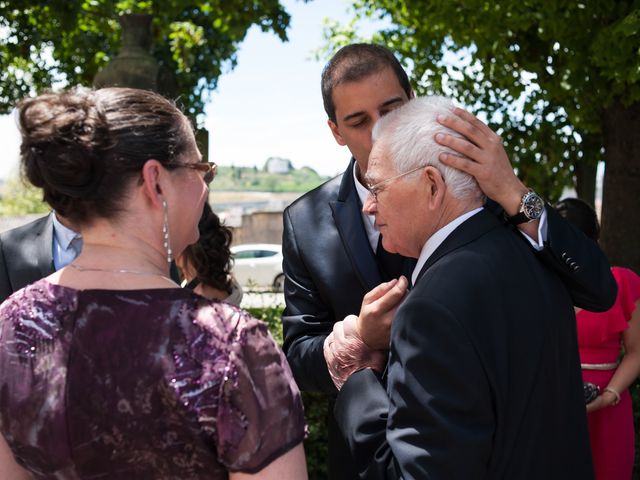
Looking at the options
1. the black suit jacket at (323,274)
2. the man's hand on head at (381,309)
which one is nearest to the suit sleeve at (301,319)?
the black suit jacket at (323,274)

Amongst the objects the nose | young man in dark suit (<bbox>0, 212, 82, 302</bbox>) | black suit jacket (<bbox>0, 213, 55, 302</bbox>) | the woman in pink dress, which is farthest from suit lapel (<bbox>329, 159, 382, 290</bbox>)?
the woman in pink dress

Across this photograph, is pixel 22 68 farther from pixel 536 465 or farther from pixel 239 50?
pixel 536 465

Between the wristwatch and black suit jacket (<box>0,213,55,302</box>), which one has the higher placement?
the wristwatch

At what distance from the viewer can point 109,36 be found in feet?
38.7

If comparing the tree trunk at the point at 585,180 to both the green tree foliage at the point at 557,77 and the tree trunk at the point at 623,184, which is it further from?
the tree trunk at the point at 623,184

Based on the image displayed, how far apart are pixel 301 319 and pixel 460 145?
1062mm

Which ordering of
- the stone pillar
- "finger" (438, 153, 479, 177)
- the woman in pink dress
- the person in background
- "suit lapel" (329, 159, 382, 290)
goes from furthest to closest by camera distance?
the stone pillar
the person in background
the woman in pink dress
"suit lapel" (329, 159, 382, 290)
"finger" (438, 153, 479, 177)

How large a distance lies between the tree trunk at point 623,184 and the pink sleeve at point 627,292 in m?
3.37

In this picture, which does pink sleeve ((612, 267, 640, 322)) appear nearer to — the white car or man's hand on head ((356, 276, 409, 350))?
man's hand on head ((356, 276, 409, 350))

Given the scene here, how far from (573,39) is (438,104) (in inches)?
202

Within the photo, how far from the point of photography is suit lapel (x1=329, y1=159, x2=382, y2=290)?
261cm

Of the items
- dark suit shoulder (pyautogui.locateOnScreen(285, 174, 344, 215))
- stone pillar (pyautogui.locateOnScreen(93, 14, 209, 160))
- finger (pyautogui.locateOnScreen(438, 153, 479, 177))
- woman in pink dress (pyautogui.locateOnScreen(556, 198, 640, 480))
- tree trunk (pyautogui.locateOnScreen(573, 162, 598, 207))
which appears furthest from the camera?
tree trunk (pyautogui.locateOnScreen(573, 162, 598, 207))

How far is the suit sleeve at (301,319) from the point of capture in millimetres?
2572

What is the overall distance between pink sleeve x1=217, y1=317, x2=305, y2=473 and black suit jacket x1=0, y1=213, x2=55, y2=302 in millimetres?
1621
